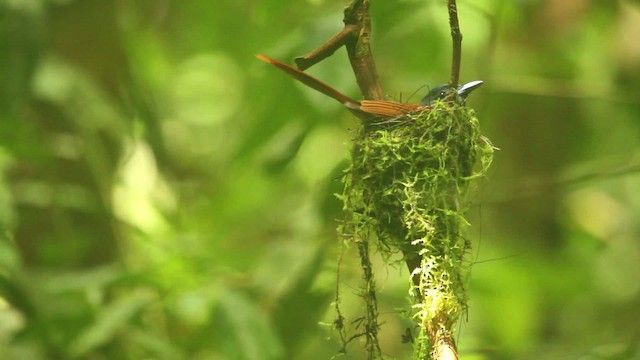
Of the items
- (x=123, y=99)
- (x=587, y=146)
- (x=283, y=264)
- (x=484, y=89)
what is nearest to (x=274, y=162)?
(x=283, y=264)

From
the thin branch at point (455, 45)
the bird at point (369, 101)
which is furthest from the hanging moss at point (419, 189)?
the thin branch at point (455, 45)

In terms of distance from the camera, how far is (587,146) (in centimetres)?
409

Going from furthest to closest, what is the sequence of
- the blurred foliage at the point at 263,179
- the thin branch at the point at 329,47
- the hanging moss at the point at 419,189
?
the blurred foliage at the point at 263,179
the hanging moss at the point at 419,189
the thin branch at the point at 329,47

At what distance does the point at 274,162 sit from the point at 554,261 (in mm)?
1876

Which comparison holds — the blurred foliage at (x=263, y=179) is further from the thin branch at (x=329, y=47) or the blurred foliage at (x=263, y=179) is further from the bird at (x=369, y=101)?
the thin branch at (x=329, y=47)

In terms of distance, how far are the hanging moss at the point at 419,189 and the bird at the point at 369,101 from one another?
3 centimetres

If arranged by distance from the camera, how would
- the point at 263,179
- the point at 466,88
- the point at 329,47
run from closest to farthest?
the point at 329,47 → the point at 466,88 → the point at 263,179

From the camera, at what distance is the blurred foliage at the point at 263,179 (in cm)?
225

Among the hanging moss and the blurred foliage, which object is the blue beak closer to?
the hanging moss

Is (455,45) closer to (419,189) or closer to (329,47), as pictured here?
(329,47)

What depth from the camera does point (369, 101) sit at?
4.11 ft

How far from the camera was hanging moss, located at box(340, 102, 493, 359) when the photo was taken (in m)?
1.40

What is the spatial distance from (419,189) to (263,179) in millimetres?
2366

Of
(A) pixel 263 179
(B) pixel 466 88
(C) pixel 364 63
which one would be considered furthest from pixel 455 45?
(A) pixel 263 179
